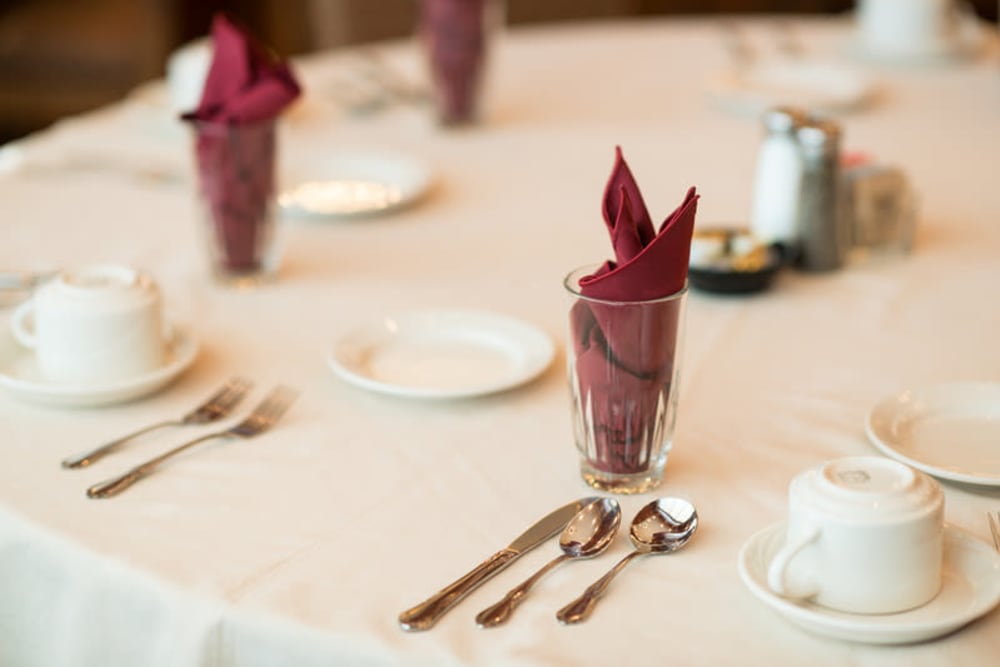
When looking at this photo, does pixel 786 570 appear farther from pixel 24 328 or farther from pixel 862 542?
pixel 24 328

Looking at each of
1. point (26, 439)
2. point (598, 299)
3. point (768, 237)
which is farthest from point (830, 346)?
point (26, 439)

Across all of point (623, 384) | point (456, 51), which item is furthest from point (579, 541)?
point (456, 51)

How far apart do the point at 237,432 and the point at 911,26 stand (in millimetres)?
1815

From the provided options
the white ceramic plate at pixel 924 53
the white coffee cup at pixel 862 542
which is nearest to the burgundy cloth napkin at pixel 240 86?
the white coffee cup at pixel 862 542

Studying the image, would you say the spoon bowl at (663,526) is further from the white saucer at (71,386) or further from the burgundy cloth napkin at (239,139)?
the burgundy cloth napkin at (239,139)

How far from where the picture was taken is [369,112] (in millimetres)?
2166

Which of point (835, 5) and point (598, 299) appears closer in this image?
point (598, 299)

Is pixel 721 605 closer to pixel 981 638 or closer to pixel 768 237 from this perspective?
pixel 981 638

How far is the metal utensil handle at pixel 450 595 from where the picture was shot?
0.76 metres

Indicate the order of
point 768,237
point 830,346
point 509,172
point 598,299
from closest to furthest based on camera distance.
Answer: point 598,299, point 830,346, point 768,237, point 509,172

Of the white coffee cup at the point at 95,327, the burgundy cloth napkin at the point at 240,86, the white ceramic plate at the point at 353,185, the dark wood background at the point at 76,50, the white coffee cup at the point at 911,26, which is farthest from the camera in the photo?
the dark wood background at the point at 76,50

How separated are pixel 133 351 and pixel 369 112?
1.14 m

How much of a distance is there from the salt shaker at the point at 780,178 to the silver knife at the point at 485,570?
24.9 inches

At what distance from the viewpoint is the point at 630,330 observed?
0.88 meters
